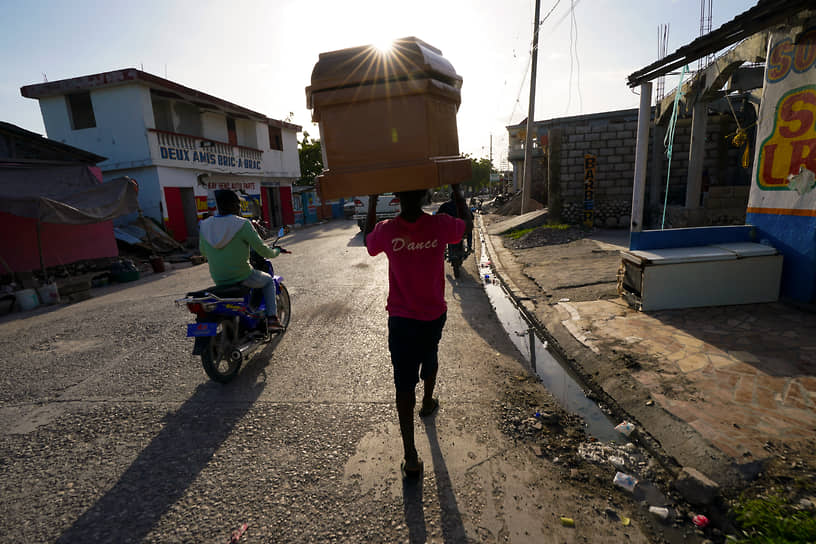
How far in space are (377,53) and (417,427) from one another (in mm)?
2609

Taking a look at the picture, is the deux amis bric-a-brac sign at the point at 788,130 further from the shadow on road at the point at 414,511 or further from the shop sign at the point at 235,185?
the shop sign at the point at 235,185

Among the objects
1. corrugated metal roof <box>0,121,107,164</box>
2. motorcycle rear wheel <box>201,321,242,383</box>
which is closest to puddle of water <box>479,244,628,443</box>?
motorcycle rear wheel <box>201,321,242,383</box>

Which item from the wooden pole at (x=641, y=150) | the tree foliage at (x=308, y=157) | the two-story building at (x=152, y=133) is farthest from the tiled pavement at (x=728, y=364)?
the tree foliage at (x=308, y=157)

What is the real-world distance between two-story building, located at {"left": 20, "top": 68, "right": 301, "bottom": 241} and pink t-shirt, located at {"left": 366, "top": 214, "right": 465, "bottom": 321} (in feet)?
38.9

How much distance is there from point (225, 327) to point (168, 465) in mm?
1553

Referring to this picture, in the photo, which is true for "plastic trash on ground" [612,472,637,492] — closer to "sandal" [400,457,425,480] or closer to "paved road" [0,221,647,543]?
"paved road" [0,221,647,543]

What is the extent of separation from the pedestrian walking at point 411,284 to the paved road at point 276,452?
415 millimetres

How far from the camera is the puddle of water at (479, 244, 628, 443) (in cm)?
331

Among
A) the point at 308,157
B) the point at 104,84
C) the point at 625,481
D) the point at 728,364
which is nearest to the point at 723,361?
the point at 728,364

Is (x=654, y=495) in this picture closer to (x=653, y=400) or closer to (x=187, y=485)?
(x=653, y=400)

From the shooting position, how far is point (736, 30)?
14.1ft

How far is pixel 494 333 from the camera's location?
17.6ft

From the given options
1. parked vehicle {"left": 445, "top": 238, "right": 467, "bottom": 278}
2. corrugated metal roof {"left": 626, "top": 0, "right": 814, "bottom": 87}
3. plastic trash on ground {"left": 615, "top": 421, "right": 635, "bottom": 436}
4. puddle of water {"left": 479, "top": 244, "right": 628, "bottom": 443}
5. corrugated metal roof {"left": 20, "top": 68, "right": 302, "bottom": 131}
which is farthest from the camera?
corrugated metal roof {"left": 20, "top": 68, "right": 302, "bottom": 131}

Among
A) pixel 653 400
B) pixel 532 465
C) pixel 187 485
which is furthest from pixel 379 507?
pixel 653 400
